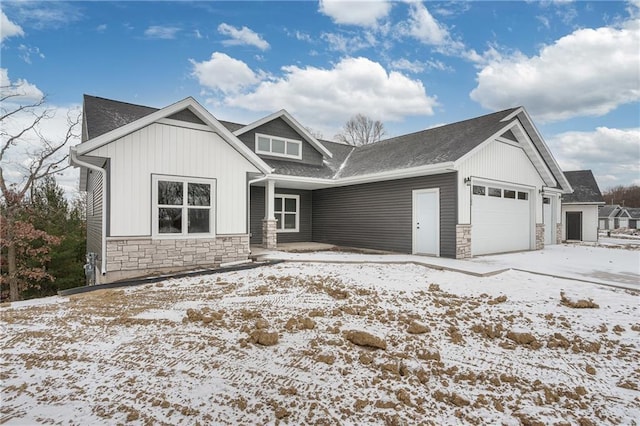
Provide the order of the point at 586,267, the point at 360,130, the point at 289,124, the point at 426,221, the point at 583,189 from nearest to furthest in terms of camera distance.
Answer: the point at 586,267 → the point at 426,221 → the point at 289,124 → the point at 583,189 → the point at 360,130

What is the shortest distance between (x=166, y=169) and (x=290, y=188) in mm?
6828

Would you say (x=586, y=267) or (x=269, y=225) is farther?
(x=269, y=225)

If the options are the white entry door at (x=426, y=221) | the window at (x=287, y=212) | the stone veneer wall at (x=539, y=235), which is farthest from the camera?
the window at (x=287, y=212)

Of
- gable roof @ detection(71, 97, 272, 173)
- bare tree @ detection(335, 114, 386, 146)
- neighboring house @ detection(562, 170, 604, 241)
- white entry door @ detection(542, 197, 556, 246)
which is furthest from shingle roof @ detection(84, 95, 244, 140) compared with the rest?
bare tree @ detection(335, 114, 386, 146)

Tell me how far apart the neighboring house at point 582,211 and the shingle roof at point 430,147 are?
1156 centimetres

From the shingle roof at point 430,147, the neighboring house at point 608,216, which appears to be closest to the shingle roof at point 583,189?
the shingle roof at point 430,147

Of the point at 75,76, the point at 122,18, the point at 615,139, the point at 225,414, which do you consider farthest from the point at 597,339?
the point at 615,139

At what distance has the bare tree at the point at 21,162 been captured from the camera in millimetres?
11238

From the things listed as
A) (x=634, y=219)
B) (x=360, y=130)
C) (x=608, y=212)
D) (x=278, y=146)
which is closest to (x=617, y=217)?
(x=608, y=212)

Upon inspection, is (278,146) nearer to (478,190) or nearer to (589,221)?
(478,190)

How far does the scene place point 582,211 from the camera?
62.0ft

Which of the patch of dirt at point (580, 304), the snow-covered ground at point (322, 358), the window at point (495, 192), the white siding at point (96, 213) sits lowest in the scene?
the snow-covered ground at point (322, 358)

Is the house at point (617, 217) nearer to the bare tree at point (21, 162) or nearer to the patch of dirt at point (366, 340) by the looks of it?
the patch of dirt at point (366, 340)

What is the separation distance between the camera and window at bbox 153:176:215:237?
301 inches
